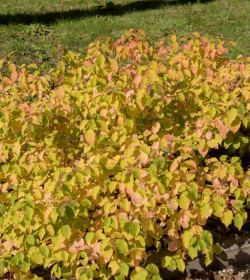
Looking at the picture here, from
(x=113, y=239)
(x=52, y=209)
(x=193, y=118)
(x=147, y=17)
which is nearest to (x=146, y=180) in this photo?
(x=113, y=239)

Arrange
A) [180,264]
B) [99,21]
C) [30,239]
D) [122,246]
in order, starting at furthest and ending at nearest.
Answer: [99,21], [180,264], [30,239], [122,246]

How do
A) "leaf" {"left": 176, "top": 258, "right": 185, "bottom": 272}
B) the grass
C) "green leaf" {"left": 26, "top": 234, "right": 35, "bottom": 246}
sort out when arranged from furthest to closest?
1. the grass
2. "leaf" {"left": 176, "top": 258, "right": 185, "bottom": 272}
3. "green leaf" {"left": 26, "top": 234, "right": 35, "bottom": 246}

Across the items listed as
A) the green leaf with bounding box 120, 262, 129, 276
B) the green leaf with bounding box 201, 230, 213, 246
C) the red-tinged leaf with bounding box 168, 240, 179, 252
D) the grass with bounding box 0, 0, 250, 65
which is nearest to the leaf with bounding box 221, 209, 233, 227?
the green leaf with bounding box 201, 230, 213, 246

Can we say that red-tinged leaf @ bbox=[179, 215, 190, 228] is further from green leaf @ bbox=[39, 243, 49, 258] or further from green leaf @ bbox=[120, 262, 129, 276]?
green leaf @ bbox=[39, 243, 49, 258]

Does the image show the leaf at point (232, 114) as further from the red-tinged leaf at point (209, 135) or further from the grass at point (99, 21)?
the grass at point (99, 21)

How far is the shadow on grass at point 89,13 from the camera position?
706 cm

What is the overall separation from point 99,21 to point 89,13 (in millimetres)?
692

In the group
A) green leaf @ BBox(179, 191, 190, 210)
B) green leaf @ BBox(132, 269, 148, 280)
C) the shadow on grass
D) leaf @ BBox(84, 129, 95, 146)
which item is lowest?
green leaf @ BBox(132, 269, 148, 280)

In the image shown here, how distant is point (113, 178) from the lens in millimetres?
2342

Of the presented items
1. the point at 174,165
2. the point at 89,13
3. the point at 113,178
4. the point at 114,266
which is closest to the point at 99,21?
the point at 89,13

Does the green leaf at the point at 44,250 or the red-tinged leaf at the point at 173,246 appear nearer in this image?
the green leaf at the point at 44,250

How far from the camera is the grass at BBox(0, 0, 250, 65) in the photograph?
620 cm

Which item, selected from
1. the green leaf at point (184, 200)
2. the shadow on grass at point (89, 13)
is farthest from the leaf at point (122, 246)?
the shadow on grass at point (89, 13)

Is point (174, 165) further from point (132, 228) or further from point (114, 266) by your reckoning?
point (114, 266)
